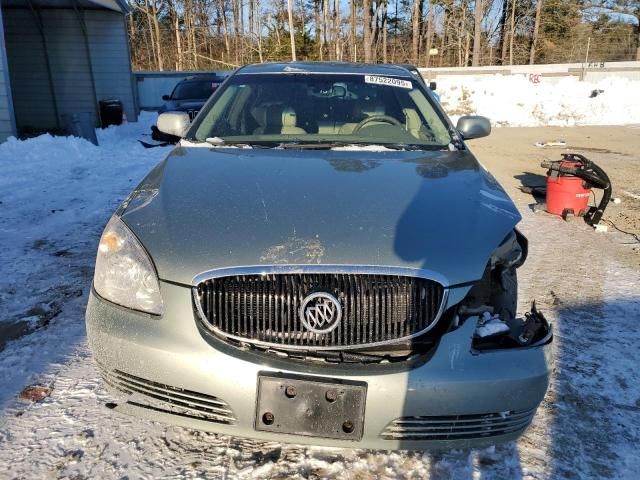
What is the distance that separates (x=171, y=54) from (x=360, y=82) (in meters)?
37.5

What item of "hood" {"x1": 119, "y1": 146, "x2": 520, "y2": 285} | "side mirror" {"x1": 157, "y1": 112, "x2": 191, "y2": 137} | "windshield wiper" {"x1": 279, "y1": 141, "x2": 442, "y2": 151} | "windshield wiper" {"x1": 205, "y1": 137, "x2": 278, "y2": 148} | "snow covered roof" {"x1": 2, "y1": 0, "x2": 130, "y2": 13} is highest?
"snow covered roof" {"x1": 2, "y1": 0, "x2": 130, "y2": 13}

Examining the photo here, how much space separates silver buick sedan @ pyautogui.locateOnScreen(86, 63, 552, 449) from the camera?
175 centimetres

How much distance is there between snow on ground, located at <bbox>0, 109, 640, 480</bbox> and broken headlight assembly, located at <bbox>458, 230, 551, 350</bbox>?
1.89ft

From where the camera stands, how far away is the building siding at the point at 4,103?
29.6 ft

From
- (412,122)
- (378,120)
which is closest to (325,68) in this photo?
(378,120)

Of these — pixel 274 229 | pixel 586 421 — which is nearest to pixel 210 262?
pixel 274 229

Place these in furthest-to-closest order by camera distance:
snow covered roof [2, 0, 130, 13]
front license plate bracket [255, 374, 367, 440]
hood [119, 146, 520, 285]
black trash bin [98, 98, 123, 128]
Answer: black trash bin [98, 98, 123, 128]
snow covered roof [2, 0, 130, 13]
hood [119, 146, 520, 285]
front license plate bracket [255, 374, 367, 440]

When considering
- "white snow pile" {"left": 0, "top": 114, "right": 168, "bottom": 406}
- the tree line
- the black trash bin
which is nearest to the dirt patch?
"white snow pile" {"left": 0, "top": 114, "right": 168, "bottom": 406}

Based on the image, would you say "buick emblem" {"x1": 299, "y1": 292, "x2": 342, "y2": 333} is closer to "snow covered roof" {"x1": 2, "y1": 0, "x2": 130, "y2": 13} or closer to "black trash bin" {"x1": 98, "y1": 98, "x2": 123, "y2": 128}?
"black trash bin" {"x1": 98, "y1": 98, "x2": 123, "y2": 128}

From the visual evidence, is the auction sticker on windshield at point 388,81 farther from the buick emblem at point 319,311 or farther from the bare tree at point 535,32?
the bare tree at point 535,32

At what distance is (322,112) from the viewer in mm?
3416

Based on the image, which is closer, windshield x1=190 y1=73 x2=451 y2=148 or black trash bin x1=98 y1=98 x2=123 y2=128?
windshield x1=190 y1=73 x2=451 y2=148

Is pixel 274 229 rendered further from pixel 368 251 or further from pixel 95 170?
pixel 95 170

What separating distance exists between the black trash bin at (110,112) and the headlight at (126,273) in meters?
13.1
